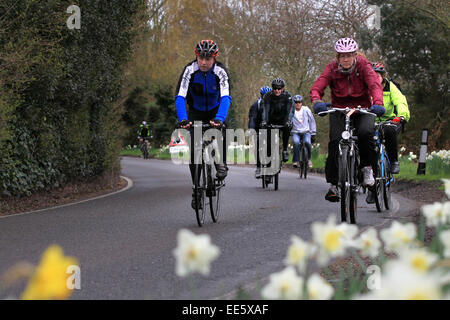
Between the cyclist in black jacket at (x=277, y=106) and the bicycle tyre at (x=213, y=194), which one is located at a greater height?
the cyclist in black jacket at (x=277, y=106)

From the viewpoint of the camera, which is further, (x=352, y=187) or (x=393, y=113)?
(x=393, y=113)

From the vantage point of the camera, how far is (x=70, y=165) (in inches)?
504

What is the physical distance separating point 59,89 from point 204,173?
201 inches

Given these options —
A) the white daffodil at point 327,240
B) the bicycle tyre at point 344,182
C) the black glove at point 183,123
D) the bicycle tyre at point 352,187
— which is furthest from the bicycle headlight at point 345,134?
the white daffodil at point 327,240

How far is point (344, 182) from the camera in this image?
746 centimetres

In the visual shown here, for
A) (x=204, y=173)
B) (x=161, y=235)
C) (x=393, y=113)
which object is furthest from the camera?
(x=393, y=113)

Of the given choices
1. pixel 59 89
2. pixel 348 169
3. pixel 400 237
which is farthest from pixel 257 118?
pixel 400 237

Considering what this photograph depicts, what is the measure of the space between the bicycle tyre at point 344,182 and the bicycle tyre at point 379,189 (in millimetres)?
1406

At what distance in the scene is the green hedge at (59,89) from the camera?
10039 millimetres

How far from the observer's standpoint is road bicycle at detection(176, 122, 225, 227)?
796 centimetres

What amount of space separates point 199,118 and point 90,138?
5934 mm

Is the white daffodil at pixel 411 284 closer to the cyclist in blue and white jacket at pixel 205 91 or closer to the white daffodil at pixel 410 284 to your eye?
the white daffodil at pixel 410 284

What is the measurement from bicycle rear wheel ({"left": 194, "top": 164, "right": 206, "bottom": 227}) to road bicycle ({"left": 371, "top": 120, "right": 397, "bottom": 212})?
2.44m

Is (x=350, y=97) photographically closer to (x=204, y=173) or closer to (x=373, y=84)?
(x=373, y=84)
